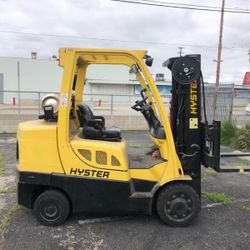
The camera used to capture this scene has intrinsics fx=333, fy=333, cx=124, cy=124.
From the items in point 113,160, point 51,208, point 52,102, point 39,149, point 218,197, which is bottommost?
point 218,197

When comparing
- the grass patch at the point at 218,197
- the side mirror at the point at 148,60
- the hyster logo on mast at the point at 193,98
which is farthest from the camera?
the grass patch at the point at 218,197

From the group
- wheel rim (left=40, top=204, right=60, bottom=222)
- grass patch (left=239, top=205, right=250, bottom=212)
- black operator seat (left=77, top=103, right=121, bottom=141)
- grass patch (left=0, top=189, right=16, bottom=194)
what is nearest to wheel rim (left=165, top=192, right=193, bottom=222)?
black operator seat (left=77, top=103, right=121, bottom=141)

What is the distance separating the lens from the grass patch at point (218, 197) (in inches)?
219

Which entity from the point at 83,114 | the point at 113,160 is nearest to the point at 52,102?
the point at 83,114

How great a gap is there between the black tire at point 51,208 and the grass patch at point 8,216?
471 mm

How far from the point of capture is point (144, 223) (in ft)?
15.1

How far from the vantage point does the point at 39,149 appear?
4.27m

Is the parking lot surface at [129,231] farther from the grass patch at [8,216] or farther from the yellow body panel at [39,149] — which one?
the yellow body panel at [39,149]

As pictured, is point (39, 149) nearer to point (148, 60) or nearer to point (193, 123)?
point (148, 60)

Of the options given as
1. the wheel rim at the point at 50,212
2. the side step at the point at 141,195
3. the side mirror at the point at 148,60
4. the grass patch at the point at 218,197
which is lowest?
the grass patch at the point at 218,197

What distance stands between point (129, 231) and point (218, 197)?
2040 mm

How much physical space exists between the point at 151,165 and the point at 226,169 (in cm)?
115

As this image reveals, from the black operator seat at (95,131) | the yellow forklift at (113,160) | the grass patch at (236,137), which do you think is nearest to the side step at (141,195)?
the yellow forklift at (113,160)

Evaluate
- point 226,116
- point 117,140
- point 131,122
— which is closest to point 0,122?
point 131,122
